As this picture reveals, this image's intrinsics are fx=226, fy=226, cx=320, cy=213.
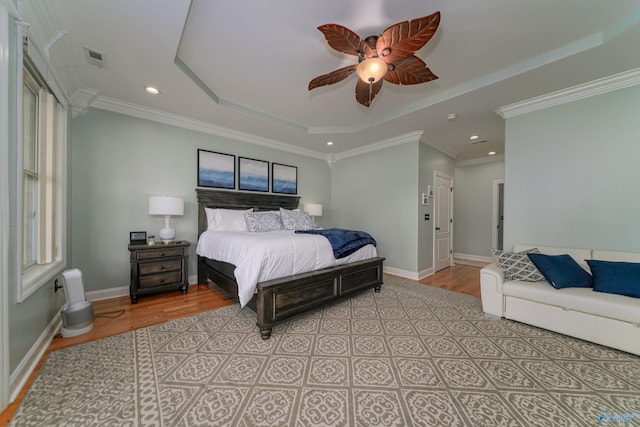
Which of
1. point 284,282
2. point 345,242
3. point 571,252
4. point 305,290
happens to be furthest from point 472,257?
point 284,282

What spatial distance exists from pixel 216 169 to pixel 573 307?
494 centimetres

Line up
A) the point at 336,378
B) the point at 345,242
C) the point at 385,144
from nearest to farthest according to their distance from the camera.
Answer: the point at 336,378
the point at 345,242
the point at 385,144

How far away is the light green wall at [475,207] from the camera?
5816mm

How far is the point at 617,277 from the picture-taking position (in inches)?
84.7

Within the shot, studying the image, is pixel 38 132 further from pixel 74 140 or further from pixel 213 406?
pixel 213 406

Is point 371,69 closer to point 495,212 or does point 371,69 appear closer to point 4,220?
point 4,220

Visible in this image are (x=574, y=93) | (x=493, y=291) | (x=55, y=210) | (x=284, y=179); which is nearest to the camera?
(x=55, y=210)

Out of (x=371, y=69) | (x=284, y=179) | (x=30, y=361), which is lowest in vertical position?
(x=30, y=361)

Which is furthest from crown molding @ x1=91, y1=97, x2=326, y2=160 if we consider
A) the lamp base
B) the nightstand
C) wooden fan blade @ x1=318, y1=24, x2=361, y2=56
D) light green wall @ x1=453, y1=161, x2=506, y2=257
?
light green wall @ x1=453, y1=161, x2=506, y2=257

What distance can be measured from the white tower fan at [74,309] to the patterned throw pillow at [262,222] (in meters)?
1.93

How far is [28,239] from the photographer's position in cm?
199

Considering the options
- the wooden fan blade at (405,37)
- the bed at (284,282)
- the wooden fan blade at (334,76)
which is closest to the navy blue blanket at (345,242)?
the bed at (284,282)

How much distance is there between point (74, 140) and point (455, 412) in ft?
15.7

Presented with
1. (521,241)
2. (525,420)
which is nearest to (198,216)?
(525,420)
